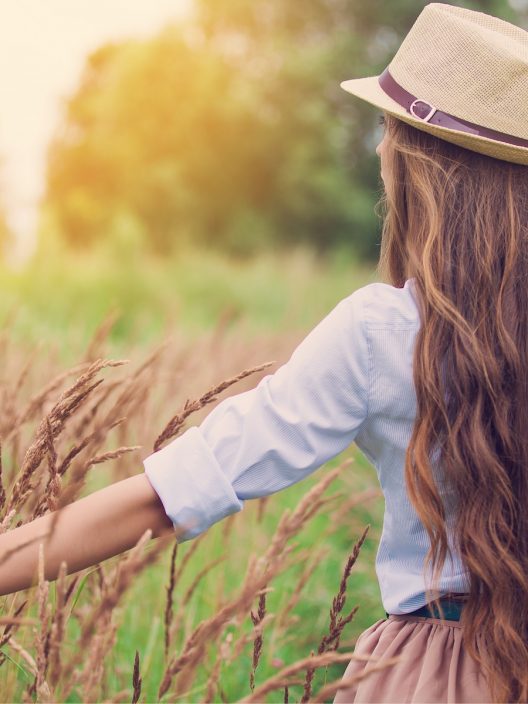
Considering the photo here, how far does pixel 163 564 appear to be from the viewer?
287 cm

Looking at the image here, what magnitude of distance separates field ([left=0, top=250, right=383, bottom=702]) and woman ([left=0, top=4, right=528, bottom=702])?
7cm

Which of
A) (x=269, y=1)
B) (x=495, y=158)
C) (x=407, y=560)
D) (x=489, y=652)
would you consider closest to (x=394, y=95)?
(x=495, y=158)

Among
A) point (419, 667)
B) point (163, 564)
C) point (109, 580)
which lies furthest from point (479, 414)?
point (163, 564)

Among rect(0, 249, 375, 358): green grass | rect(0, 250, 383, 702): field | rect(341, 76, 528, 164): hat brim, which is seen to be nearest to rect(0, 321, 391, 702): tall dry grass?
rect(0, 250, 383, 702): field

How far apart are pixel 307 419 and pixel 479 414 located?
25 cm

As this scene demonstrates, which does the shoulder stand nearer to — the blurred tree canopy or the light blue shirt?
the light blue shirt

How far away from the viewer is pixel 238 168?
2572cm

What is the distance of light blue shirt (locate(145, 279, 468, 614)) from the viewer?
1.23m

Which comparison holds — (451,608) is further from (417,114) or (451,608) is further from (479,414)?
(417,114)

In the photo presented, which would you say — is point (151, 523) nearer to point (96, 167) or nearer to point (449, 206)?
point (449, 206)

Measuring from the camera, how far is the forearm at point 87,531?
1156mm

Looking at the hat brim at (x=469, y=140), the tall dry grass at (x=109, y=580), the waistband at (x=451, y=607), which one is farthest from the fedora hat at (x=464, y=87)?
the waistband at (x=451, y=607)

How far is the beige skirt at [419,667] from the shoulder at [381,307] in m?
0.45

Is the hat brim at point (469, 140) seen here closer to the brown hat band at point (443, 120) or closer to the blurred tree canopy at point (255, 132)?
the brown hat band at point (443, 120)
